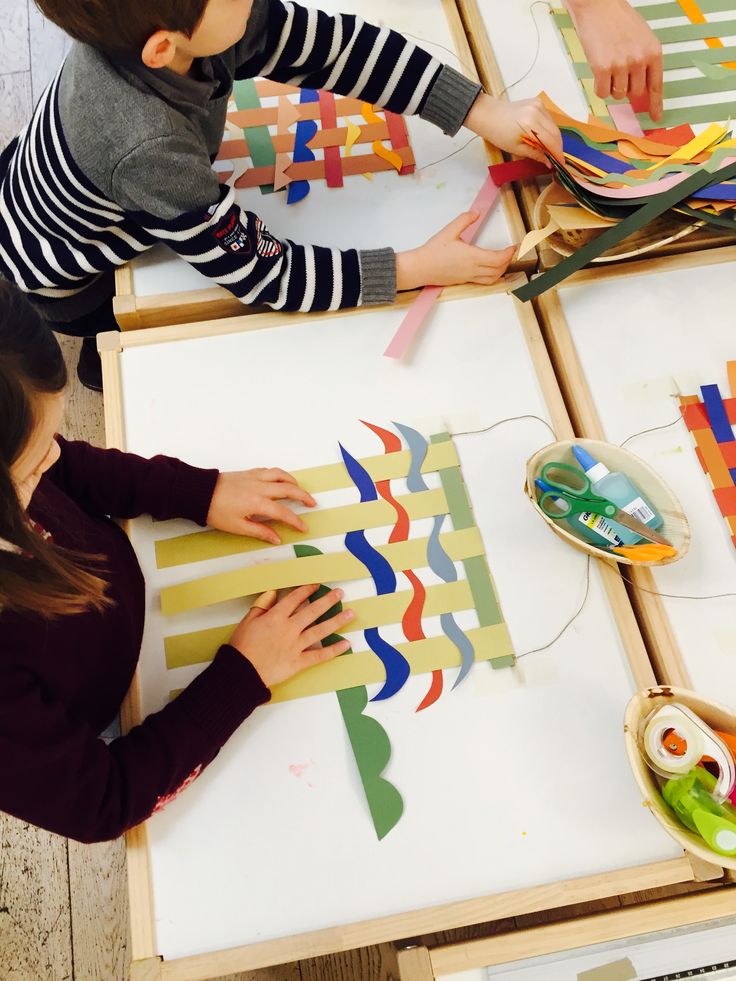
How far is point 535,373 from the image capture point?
0.85 metres

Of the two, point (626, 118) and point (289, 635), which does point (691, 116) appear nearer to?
point (626, 118)

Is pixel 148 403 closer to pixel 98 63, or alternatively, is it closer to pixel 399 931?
pixel 98 63

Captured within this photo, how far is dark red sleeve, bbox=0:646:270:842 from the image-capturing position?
2.01ft


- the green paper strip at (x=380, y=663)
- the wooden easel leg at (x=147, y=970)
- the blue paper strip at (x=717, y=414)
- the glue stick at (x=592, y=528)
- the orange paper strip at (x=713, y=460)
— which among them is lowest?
the wooden easel leg at (x=147, y=970)

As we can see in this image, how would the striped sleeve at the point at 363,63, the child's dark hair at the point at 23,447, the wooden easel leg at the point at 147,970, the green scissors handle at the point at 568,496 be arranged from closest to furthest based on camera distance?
the child's dark hair at the point at 23,447, the wooden easel leg at the point at 147,970, the green scissors handle at the point at 568,496, the striped sleeve at the point at 363,63

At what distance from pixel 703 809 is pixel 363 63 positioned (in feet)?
2.84

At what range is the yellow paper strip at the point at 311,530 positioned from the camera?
0.78 metres

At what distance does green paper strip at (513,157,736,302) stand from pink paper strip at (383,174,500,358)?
0.10 metres

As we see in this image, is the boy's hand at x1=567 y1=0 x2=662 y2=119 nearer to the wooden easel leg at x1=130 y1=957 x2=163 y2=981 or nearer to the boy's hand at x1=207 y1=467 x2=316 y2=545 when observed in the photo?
the boy's hand at x1=207 y1=467 x2=316 y2=545

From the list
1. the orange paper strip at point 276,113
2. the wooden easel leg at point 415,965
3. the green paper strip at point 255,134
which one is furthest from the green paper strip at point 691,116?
the wooden easel leg at point 415,965

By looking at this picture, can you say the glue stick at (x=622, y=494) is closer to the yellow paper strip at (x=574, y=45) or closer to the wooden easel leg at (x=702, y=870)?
the wooden easel leg at (x=702, y=870)

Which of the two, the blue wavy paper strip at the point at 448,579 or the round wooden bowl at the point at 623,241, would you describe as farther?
the round wooden bowl at the point at 623,241

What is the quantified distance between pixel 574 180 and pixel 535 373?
8.1 inches

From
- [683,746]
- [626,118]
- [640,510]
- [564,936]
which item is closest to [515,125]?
[626,118]
